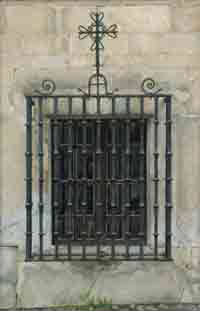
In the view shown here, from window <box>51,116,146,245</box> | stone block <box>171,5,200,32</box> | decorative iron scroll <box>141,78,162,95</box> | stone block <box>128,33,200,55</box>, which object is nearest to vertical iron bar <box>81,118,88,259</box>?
window <box>51,116,146,245</box>

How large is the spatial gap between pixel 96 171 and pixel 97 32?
835mm

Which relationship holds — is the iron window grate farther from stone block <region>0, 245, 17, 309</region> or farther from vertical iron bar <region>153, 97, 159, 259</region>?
stone block <region>0, 245, 17, 309</region>

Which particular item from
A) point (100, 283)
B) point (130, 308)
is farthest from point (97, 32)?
point (130, 308)

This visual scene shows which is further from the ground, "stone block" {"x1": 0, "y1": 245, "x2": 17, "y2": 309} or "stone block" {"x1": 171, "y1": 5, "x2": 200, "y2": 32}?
"stone block" {"x1": 171, "y1": 5, "x2": 200, "y2": 32}

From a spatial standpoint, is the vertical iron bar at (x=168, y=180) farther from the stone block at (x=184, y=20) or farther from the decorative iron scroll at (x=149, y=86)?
the stone block at (x=184, y=20)

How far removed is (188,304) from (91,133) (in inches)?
47.9

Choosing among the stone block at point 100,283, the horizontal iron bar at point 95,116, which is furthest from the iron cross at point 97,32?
the stone block at point 100,283

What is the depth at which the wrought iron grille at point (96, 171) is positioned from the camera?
331cm

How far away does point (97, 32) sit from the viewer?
10.8 feet

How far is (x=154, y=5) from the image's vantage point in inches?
134

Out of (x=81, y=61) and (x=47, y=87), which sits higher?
(x=81, y=61)

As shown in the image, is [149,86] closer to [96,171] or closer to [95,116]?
[95,116]

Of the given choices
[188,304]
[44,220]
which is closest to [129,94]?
[44,220]

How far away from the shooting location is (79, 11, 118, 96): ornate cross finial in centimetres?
331
